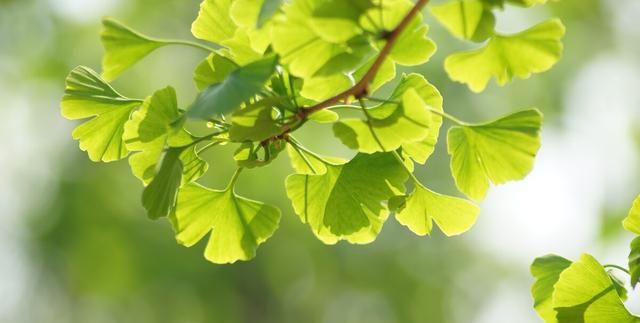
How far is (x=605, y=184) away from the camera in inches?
283

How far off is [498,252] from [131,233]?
273 centimetres

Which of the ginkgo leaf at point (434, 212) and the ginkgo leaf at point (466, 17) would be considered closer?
the ginkgo leaf at point (466, 17)

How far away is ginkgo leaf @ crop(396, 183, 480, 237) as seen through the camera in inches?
35.9

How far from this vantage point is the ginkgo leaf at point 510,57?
2.48 ft

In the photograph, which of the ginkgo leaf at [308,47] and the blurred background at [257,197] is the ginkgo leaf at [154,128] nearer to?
the ginkgo leaf at [308,47]

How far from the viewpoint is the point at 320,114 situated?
2.71 ft

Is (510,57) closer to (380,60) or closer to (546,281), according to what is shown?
(380,60)

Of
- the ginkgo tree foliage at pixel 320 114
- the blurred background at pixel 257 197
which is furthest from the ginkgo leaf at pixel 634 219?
the blurred background at pixel 257 197

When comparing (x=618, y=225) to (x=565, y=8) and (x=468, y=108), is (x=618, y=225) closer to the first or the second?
(x=468, y=108)

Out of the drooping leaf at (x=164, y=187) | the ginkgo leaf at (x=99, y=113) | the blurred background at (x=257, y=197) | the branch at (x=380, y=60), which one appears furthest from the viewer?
the blurred background at (x=257, y=197)

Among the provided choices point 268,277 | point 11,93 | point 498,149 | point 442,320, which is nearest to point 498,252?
point 442,320

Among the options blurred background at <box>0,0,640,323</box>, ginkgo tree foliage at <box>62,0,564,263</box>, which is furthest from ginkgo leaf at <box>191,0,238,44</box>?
blurred background at <box>0,0,640,323</box>

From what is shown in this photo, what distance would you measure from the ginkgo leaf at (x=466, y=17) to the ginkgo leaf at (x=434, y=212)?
23 centimetres

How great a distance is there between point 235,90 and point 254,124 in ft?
0.19
